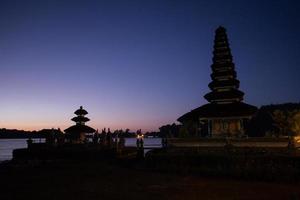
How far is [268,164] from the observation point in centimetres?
2280

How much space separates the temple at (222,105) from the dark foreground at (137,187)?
12204 millimetres

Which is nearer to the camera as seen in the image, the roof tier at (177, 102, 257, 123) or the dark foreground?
the dark foreground

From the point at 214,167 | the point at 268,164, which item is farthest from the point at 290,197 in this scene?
the point at 214,167

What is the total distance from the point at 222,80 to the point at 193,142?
35.8 ft

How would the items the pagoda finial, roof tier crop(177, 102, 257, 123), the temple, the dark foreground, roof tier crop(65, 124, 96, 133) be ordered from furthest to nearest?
roof tier crop(65, 124, 96, 133) < the pagoda finial < the temple < roof tier crop(177, 102, 257, 123) < the dark foreground

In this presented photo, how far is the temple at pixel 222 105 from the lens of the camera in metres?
34.1

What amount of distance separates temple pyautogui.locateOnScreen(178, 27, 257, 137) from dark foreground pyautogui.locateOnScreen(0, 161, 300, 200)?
480 inches

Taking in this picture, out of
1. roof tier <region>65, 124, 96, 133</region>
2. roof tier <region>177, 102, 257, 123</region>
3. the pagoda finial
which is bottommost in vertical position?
roof tier <region>65, 124, 96, 133</region>

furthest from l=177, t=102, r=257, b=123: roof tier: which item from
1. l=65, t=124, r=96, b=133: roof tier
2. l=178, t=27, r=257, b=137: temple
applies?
l=65, t=124, r=96, b=133: roof tier

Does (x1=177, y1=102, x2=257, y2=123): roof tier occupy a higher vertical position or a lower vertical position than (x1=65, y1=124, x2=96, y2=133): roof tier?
higher

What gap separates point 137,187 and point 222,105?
19.7m

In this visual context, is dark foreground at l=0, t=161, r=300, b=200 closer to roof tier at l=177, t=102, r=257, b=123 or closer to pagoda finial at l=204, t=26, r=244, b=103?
roof tier at l=177, t=102, r=257, b=123

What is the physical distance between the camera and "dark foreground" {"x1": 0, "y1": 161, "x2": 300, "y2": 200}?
16.5 metres

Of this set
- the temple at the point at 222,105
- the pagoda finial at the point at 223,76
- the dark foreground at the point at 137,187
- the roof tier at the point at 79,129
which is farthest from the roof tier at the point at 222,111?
the roof tier at the point at 79,129
